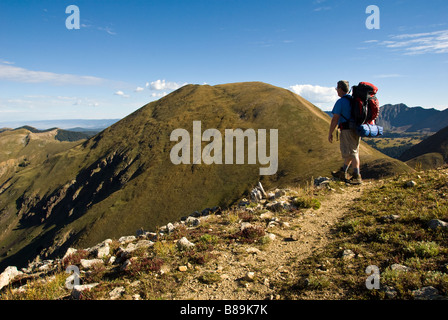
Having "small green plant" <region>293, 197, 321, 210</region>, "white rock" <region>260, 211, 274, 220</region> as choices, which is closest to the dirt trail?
"small green plant" <region>293, 197, 321, 210</region>

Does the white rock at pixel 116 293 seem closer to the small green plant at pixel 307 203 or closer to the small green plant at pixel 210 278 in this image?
the small green plant at pixel 210 278

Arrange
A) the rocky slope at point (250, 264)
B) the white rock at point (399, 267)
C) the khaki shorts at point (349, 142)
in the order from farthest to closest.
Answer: the khaki shorts at point (349, 142) < the rocky slope at point (250, 264) < the white rock at point (399, 267)

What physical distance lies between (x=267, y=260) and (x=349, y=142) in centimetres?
730

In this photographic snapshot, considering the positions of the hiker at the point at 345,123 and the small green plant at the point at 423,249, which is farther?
the hiker at the point at 345,123

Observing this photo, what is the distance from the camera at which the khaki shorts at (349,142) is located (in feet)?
37.2

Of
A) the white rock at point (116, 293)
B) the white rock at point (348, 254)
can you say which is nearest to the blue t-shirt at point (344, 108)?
the white rock at point (348, 254)

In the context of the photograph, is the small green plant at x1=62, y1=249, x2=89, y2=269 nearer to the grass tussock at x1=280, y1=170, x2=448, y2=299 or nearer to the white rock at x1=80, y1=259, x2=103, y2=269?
the white rock at x1=80, y1=259, x2=103, y2=269

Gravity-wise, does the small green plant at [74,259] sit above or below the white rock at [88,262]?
below

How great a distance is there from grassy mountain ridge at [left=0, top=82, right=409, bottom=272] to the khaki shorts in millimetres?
71603

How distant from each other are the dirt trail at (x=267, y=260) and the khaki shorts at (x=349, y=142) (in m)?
2.62

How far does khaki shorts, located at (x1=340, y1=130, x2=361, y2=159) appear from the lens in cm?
1134

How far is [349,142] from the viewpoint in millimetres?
11586

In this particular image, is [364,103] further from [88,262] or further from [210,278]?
[88,262]

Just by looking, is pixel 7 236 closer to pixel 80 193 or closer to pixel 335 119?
pixel 80 193
